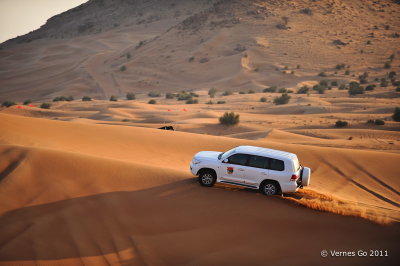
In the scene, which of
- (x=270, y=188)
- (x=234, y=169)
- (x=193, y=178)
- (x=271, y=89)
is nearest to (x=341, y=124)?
(x=270, y=188)

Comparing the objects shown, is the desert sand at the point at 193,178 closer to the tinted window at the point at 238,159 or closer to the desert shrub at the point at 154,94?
the tinted window at the point at 238,159

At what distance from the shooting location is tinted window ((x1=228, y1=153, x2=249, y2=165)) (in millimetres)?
10227

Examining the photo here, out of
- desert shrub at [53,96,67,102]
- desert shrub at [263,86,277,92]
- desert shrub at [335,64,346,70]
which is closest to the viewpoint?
desert shrub at [53,96,67,102]

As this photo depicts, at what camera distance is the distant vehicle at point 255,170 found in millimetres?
9805

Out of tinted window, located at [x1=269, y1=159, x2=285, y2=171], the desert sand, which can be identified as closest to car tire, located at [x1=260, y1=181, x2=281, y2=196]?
the desert sand

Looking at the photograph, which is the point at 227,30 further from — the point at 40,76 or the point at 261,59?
the point at 40,76

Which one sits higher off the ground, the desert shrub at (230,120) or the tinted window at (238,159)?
the tinted window at (238,159)

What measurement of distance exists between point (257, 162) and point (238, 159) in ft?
1.81

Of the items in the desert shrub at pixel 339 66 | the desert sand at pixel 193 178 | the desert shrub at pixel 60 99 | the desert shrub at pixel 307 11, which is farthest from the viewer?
the desert shrub at pixel 307 11

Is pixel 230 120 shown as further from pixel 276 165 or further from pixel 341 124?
pixel 276 165

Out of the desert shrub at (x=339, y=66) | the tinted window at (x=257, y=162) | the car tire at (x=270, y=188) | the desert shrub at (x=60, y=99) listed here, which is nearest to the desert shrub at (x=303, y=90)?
the desert shrub at (x=339, y=66)

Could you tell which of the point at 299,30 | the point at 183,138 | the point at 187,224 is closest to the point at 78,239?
the point at 187,224

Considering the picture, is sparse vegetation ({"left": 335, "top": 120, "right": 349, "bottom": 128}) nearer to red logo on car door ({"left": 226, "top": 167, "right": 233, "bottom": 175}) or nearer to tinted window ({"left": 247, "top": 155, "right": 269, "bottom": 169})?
tinted window ({"left": 247, "top": 155, "right": 269, "bottom": 169})

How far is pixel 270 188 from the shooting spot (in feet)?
32.5
